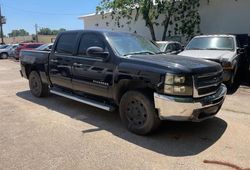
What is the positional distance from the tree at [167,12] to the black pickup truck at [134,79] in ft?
38.0

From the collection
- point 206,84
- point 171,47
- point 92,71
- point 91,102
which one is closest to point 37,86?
point 91,102

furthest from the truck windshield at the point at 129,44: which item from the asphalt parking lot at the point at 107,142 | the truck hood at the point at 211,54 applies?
the truck hood at the point at 211,54

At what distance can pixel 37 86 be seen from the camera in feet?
26.4

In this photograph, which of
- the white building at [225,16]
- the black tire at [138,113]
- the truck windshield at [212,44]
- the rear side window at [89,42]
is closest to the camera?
the black tire at [138,113]

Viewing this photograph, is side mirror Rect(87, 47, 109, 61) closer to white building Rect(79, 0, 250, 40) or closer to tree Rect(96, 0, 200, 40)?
white building Rect(79, 0, 250, 40)

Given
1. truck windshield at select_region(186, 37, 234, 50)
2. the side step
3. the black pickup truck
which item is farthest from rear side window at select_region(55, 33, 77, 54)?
truck windshield at select_region(186, 37, 234, 50)

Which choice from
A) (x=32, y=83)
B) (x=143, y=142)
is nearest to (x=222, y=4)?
(x=32, y=83)

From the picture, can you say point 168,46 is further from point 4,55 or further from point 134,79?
point 4,55

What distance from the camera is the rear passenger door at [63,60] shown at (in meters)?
6.50

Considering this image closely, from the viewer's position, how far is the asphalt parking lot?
402 cm

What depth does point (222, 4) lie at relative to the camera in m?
16.0

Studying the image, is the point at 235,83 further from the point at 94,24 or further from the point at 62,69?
the point at 94,24

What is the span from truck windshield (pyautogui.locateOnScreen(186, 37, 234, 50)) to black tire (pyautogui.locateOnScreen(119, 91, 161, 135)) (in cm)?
550

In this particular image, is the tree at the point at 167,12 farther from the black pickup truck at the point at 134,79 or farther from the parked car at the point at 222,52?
the black pickup truck at the point at 134,79
